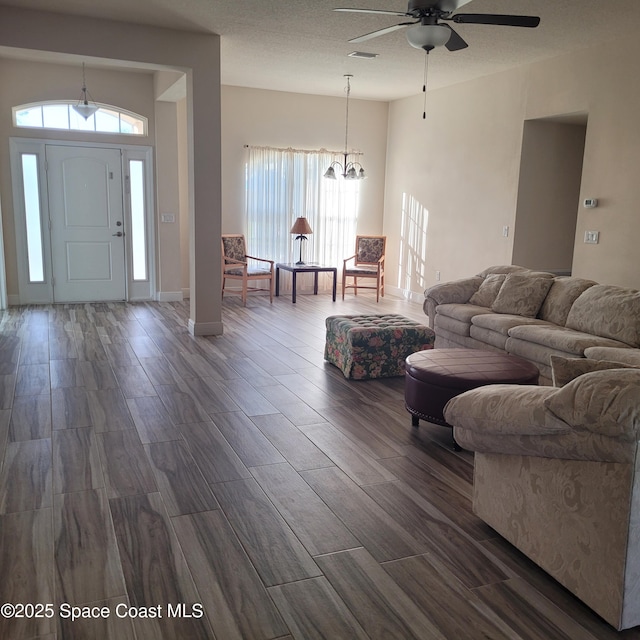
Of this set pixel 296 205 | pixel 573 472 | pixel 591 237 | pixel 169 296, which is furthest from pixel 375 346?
pixel 296 205

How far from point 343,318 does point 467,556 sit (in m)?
3.04

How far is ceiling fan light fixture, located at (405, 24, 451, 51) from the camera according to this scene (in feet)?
11.3

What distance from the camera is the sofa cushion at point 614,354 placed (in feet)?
12.9

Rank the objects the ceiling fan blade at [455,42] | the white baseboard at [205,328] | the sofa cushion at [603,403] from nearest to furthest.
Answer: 1. the sofa cushion at [603,403]
2. the ceiling fan blade at [455,42]
3. the white baseboard at [205,328]

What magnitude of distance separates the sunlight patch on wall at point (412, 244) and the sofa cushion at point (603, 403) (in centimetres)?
680

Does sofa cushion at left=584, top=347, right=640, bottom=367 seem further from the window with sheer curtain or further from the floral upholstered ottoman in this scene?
the window with sheer curtain

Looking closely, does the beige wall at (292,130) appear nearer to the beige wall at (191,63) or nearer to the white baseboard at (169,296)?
the white baseboard at (169,296)

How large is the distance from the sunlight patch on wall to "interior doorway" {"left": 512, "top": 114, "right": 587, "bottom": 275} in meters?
1.97

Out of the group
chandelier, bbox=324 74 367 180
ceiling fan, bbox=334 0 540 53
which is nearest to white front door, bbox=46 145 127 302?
chandelier, bbox=324 74 367 180

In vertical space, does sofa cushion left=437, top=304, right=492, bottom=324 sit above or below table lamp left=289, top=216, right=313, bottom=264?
below

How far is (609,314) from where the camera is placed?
455 centimetres

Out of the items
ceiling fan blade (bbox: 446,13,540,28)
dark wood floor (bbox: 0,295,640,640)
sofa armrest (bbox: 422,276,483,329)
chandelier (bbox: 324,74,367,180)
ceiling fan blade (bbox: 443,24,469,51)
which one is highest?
ceiling fan blade (bbox: 446,13,540,28)

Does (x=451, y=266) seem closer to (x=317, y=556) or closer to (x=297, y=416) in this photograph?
(x=297, y=416)

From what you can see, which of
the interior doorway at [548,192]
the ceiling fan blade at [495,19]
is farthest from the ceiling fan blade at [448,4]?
the interior doorway at [548,192]
